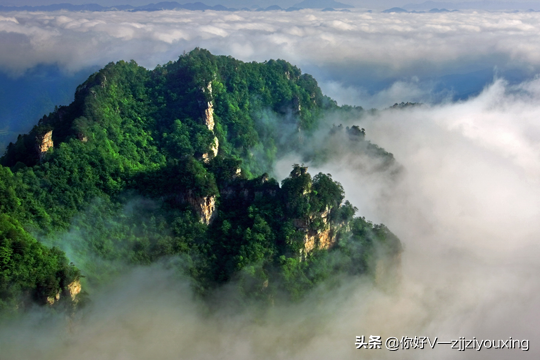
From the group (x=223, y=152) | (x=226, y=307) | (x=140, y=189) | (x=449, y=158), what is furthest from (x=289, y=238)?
(x=449, y=158)

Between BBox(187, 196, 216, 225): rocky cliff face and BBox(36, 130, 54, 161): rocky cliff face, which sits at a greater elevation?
BBox(36, 130, 54, 161): rocky cliff face

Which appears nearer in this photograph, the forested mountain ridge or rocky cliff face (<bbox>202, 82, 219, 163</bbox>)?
the forested mountain ridge

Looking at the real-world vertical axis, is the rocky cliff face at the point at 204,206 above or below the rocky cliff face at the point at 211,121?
below

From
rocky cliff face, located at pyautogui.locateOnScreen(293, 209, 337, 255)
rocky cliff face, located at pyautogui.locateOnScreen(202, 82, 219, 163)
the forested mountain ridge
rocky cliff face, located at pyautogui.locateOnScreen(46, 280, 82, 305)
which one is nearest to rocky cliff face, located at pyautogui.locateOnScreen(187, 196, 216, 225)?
the forested mountain ridge

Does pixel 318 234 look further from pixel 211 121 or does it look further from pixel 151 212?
pixel 211 121

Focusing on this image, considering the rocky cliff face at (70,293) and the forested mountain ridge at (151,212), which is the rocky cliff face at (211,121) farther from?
the rocky cliff face at (70,293)

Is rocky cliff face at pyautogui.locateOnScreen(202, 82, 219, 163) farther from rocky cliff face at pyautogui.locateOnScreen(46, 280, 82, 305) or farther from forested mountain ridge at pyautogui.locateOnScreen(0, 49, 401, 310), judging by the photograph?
rocky cliff face at pyautogui.locateOnScreen(46, 280, 82, 305)

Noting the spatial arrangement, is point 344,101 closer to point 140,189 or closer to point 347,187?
point 347,187

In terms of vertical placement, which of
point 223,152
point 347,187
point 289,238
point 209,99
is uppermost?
point 209,99

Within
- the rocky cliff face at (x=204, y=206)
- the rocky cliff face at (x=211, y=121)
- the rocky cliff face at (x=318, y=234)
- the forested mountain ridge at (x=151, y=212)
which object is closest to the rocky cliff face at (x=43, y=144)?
the forested mountain ridge at (x=151, y=212)
